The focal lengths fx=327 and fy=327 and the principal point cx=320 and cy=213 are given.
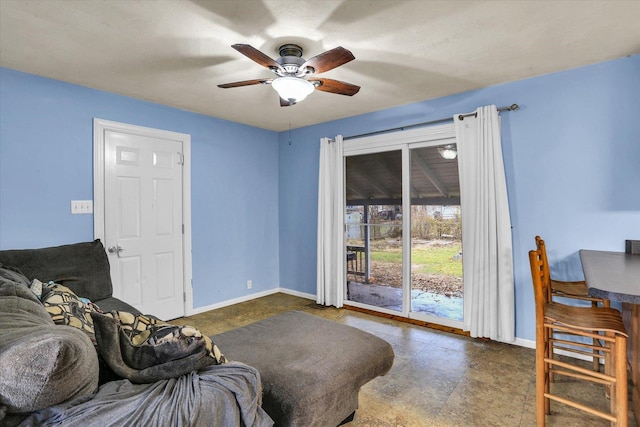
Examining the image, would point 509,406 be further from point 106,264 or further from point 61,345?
point 106,264

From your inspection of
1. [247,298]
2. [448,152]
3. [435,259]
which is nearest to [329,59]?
[448,152]

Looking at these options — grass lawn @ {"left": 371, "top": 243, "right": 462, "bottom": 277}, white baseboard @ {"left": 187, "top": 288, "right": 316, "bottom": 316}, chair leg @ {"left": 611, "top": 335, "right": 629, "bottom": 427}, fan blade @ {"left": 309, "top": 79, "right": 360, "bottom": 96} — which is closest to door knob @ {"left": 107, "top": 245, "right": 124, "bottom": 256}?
white baseboard @ {"left": 187, "top": 288, "right": 316, "bottom": 316}

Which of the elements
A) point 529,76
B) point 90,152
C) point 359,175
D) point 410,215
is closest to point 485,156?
point 529,76

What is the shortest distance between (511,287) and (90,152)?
4122 millimetres

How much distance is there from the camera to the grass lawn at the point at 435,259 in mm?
3494

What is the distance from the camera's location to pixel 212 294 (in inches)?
163

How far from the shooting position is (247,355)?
1696mm

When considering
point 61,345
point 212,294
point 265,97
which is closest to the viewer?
point 61,345

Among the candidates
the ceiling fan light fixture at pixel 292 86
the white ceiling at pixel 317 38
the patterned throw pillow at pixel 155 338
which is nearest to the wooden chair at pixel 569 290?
the white ceiling at pixel 317 38

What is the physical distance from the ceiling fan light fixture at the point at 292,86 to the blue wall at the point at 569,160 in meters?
1.79

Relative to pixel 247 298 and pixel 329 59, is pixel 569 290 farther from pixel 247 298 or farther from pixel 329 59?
pixel 247 298

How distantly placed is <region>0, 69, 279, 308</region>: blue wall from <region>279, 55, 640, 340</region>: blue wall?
2664mm

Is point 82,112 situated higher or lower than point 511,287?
higher

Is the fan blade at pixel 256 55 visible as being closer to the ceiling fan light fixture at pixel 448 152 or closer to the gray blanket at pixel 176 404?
the gray blanket at pixel 176 404
